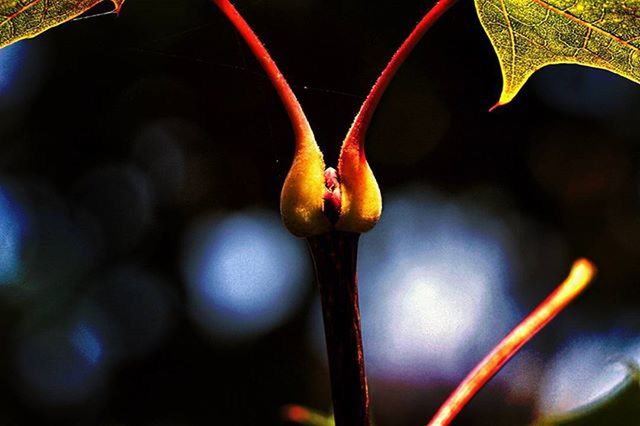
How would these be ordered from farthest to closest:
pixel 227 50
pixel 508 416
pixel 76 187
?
pixel 76 187, pixel 508 416, pixel 227 50

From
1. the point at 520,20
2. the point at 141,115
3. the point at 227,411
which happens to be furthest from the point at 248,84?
the point at 520,20

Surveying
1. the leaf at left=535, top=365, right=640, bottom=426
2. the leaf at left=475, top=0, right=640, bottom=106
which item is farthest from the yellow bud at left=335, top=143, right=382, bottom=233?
the leaf at left=535, top=365, right=640, bottom=426

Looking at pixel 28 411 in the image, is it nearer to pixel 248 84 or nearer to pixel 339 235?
pixel 248 84

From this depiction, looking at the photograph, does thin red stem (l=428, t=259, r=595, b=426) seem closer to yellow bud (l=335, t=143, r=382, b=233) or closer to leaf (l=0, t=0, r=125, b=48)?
yellow bud (l=335, t=143, r=382, b=233)

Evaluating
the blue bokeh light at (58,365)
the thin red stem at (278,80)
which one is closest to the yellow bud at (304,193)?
the thin red stem at (278,80)

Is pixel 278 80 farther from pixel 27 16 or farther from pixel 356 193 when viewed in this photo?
pixel 27 16

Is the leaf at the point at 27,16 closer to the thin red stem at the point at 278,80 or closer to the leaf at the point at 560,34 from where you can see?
the thin red stem at the point at 278,80

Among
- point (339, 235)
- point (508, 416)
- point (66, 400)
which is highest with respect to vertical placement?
point (339, 235)
